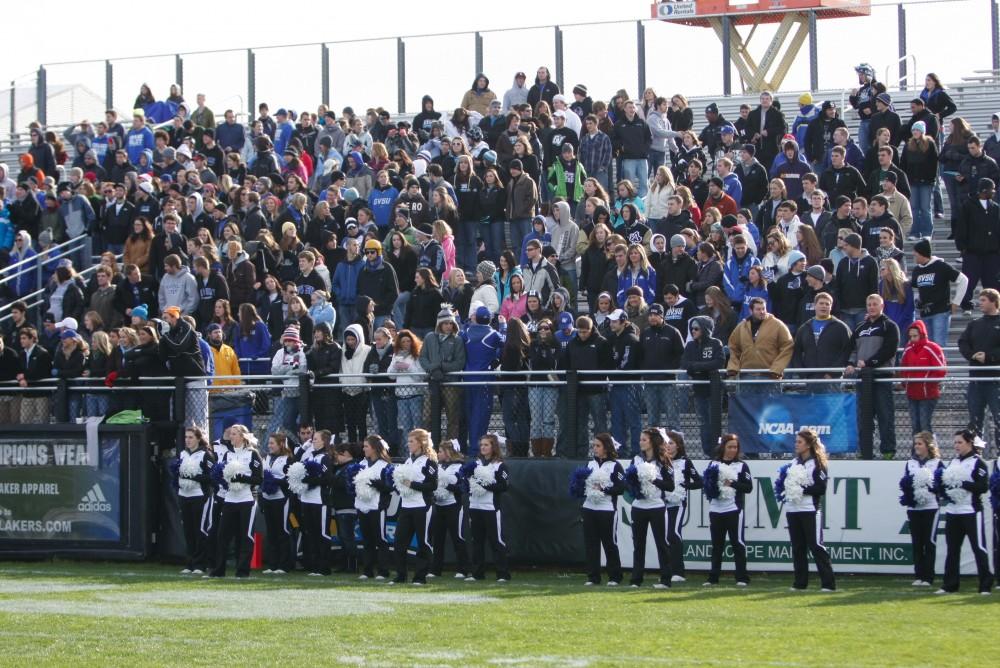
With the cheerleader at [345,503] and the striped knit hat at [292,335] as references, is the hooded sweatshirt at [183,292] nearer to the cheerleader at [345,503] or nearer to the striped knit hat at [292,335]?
the striped knit hat at [292,335]

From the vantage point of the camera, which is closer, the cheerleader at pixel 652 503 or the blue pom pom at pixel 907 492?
the blue pom pom at pixel 907 492

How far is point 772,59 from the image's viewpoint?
29.6 metres

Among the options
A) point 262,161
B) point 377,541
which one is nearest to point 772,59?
point 262,161

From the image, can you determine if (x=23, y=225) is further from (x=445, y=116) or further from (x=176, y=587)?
(x=176, y=587)

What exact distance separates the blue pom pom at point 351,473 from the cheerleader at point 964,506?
19.5 ft

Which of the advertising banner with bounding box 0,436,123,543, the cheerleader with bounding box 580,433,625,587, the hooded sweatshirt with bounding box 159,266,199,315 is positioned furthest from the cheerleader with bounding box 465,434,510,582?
the hooded sweatshirt with bounding box 159,266,199,315

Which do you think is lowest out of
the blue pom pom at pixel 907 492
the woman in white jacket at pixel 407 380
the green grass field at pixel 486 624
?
the green grass field at pixel 486 624

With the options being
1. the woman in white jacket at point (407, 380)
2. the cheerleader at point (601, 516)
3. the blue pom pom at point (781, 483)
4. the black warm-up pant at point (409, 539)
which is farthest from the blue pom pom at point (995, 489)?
the woman in white jacket at point (407, 380)

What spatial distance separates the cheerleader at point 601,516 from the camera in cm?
1616

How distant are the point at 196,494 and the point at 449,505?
2924 mm

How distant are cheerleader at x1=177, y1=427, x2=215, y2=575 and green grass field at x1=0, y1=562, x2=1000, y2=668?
122 cm

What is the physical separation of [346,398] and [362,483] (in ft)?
5.44

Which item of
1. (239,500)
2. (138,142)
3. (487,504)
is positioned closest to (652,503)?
(487,504)

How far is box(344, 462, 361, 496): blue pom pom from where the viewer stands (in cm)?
1731
